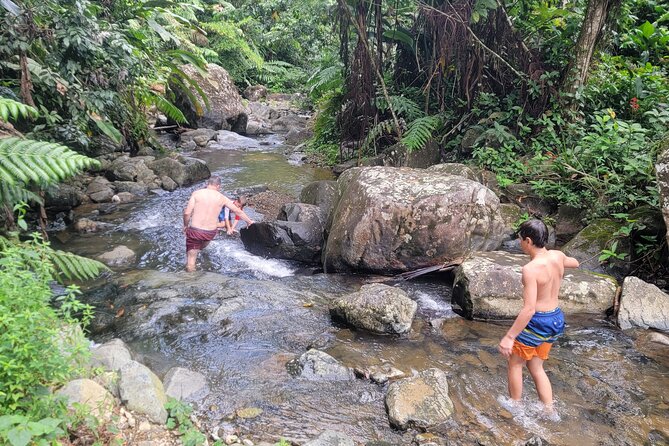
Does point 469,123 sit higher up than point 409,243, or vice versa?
point 469,123

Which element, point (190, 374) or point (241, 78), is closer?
point (190, 374)

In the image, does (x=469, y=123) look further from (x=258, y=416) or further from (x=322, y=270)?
(x=258, y=416)

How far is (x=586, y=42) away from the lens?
722 cm

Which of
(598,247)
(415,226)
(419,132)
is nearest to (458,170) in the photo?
(419,132)

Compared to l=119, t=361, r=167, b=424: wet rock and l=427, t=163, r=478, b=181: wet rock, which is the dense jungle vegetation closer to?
l=119, t=361, r=167, b=424: wet rock

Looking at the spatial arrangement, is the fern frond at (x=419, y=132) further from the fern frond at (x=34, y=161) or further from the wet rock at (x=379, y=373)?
the fern frond at (x=34, y=161)

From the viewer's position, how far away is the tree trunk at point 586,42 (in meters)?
7.04

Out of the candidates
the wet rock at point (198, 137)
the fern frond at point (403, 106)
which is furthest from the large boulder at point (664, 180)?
the wet rock at point (198, 137)

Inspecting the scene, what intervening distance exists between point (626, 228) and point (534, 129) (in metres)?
3.30

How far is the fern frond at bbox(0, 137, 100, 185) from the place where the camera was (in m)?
3.06

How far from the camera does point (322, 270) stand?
21.0ft

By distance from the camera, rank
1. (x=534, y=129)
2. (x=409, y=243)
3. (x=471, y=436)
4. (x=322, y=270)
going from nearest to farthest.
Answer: (x=471, y=436) < (x=409, y=243) < (x=322, y=270) < (x=534, y=129)

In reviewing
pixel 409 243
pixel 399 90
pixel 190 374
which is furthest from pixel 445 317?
pixel 399 90

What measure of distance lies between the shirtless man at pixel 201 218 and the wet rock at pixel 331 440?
401 cm
